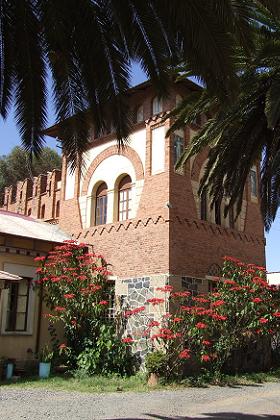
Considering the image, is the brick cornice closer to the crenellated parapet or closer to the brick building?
the brick building

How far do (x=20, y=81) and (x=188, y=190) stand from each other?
401 inches

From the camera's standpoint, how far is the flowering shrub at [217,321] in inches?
509

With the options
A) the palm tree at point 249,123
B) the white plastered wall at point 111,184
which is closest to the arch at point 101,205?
the white plastered wall at point 111,184

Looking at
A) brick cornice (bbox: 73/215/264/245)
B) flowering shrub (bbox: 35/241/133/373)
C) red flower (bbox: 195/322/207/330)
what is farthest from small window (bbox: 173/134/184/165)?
red flower (bbox: 195/322/207/330)

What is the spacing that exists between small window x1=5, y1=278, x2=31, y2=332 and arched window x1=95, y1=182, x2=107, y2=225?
3.24 metres

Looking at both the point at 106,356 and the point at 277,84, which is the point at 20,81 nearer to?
the point at 277,84

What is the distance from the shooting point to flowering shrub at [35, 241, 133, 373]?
13930mm

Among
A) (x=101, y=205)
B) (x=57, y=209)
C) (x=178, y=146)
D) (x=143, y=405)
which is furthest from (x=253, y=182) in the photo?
(x=143, y=405)

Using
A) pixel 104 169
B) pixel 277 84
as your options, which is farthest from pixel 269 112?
pixel 104 169

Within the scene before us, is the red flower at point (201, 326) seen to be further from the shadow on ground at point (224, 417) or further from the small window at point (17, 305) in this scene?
the small window at point (17, 305)

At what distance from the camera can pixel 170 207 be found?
14359mm

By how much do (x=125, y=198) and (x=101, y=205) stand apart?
1276 mm

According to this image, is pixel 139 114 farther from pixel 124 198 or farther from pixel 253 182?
pixel 253 182

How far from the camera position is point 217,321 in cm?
1356
